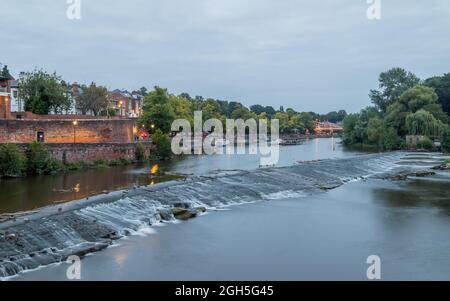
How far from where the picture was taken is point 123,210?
79.2ft

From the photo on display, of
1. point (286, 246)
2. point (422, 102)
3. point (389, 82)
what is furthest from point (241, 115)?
point (286, 246)

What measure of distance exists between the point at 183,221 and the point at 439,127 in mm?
61800

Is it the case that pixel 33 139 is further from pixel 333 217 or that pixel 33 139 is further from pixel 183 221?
pixel 333 217

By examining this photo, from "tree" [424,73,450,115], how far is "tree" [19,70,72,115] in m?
65.0

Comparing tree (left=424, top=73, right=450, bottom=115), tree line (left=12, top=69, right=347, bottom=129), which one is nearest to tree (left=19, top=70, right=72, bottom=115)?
tree line (left=12, top=69, right=347, bottom=129)

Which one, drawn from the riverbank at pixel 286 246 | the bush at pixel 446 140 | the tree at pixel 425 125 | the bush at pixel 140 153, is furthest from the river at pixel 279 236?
the tree at pixel 425 125

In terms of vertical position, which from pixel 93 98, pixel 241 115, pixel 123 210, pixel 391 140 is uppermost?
pixel 93 98

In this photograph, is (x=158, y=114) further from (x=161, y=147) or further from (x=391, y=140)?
(x=391, y=140)

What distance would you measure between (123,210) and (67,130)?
27.2 metres

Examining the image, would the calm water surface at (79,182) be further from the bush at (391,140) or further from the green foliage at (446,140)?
the bush at (391,140)

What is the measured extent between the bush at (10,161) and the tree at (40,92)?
24.4 meters

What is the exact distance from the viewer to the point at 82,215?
21.8m

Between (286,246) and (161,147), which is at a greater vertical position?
(161,147)

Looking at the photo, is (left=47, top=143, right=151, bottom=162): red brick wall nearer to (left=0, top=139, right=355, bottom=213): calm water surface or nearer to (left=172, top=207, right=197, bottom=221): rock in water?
(left=0, top=139, right=355, bottom=213): calm water surface
